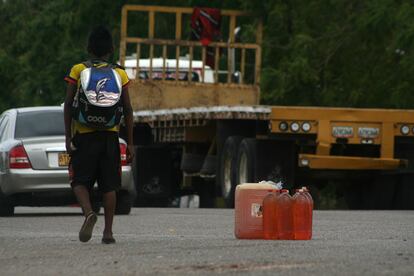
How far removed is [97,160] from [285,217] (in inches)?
59.9

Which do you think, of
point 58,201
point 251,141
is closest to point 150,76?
point 251,141

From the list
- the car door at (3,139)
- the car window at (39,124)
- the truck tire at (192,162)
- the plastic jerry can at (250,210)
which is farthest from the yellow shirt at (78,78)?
the truck tire at (192,162)

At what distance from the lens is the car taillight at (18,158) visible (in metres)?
18.7

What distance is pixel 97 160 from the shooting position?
12.1 m

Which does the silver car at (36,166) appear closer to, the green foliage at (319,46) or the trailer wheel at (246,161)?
the trailer wheel at (246,161)

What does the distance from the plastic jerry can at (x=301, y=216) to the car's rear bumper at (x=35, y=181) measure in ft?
21.6

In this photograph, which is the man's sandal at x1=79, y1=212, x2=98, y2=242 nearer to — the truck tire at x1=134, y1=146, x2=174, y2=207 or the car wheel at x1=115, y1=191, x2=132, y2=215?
the car wheel at x1=115, y1=191, x2=132, y2=215

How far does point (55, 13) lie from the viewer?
44.1m

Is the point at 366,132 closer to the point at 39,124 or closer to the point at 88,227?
the point at 39,124

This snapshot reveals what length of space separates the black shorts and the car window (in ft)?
22.8

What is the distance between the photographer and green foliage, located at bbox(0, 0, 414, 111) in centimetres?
3259

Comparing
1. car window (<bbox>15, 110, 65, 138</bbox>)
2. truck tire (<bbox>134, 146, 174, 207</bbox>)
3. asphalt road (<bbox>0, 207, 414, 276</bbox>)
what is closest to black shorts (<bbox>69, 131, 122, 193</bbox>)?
asphalt road (<bbox>0, 207, 414, 276</bbox>)

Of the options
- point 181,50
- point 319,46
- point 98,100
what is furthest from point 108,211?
point 319,46

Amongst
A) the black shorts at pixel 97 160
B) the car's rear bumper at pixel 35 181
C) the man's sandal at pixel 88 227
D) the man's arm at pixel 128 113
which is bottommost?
the car's rear bumper at pixel 35 181
